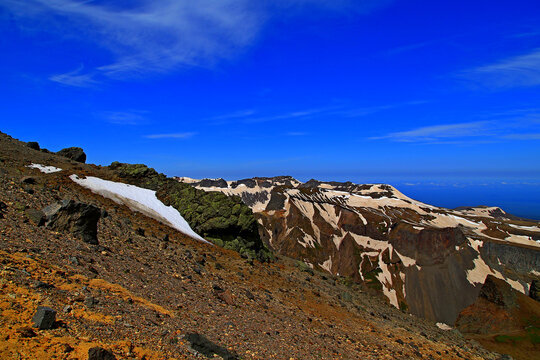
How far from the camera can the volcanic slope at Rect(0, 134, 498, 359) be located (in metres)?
9.68

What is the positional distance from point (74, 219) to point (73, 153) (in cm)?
2291

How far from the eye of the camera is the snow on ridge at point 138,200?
1042 inches

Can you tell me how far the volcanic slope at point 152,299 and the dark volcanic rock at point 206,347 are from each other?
0.12 ft

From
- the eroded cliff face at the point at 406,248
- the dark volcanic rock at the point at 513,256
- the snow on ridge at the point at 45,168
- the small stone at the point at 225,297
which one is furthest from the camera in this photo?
the dark volcanic rock at the point at 513,256

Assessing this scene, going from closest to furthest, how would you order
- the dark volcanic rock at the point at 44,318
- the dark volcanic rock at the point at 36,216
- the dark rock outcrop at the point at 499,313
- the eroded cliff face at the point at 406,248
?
the dark volcanic rock at the point at 44,318 < the dark volcanic rock at the point at 36,216 < the dark rock outcrop at the point at 499,313 < the eroded cliff face at the point at 406,248

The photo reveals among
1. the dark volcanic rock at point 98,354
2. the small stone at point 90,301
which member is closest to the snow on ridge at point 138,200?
the small stone at point 90,301

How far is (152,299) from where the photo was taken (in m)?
13.5

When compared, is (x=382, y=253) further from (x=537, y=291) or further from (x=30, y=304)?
(x=30, y=304)

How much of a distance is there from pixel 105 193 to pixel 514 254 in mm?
130340

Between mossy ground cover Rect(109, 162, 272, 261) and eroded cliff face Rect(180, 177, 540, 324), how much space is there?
85.9m

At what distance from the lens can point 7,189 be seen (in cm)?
1881

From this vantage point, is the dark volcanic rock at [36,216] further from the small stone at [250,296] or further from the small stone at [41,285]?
the small stone at [250,296]

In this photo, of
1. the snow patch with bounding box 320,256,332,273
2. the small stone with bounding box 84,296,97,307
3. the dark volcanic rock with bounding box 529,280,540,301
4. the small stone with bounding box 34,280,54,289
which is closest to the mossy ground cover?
the small stone with bounding box 84,296,97,307

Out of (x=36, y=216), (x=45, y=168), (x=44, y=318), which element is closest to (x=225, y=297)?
(x=44, y=318)
